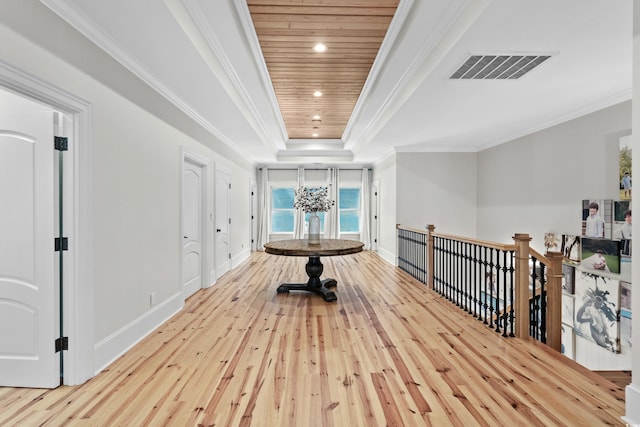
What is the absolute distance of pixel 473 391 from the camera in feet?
6.72

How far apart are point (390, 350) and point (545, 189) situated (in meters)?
4.05

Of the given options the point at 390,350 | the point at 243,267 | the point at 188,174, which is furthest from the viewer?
the point at 243,267

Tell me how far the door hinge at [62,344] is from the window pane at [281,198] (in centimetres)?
708

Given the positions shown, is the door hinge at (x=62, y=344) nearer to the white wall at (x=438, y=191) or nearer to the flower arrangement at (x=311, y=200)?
the flower arrangement at (x=311, y=200)

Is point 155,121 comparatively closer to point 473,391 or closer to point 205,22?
point 205,22

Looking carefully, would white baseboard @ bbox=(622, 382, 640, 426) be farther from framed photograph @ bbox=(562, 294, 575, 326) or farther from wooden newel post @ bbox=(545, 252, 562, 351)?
framed photograph @ bbox=(562, 294, 575, 326)

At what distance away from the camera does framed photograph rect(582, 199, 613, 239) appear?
376 cm

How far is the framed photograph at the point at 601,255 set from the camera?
3.61 meters

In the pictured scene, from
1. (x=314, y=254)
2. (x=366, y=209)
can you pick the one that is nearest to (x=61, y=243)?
(x=314, y=254)

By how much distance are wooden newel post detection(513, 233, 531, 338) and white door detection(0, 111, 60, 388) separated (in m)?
3.78

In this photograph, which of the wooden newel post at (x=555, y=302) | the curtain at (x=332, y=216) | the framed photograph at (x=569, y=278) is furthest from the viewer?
the curtain at (x=332, y=216)

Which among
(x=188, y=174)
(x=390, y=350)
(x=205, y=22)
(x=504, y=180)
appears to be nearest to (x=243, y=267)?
(x=188, y=174)

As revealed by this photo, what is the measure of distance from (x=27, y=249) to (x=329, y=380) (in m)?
2.26

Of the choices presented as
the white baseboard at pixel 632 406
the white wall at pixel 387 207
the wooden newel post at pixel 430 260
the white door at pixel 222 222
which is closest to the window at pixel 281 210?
the white wall at pixel 387 207
